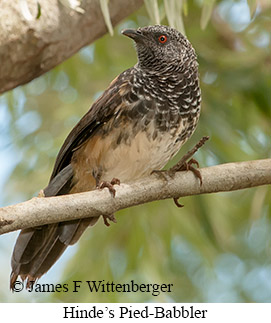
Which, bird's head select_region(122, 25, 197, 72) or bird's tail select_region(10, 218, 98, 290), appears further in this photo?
bird's head select_region(122, 25, 197, 72)

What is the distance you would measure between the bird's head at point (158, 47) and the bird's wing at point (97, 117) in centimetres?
12

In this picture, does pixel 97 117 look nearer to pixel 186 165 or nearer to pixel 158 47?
pixel 158 47

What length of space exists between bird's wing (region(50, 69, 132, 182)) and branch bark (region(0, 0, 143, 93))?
29 cm

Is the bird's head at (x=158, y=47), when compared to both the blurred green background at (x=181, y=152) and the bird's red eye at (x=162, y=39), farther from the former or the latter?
the blurred green background at (x=181, y=152)

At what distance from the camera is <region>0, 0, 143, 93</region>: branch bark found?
2.96 m

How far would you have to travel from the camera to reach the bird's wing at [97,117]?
9.81 ft

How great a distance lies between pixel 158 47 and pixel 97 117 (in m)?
0.45

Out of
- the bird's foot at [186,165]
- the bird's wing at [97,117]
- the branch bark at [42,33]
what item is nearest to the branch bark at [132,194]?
the bird's foot at [186,165]

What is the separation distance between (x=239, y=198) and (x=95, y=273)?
1.19 metres

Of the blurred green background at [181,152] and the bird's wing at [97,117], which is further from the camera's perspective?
the blurred green background at [181,152]

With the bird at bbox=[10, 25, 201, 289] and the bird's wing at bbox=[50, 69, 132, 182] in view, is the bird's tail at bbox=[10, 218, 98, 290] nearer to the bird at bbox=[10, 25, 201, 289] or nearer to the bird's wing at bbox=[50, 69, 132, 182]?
the bird at bbox=[10, 25, 201, 289]

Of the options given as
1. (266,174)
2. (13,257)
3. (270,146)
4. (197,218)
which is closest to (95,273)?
(197,218)

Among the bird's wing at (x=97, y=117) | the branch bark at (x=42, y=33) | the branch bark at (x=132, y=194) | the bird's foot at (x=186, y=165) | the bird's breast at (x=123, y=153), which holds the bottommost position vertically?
the branch bark at (x=132, y=194)

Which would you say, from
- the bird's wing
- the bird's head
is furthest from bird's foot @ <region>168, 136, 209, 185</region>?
the bird's head
